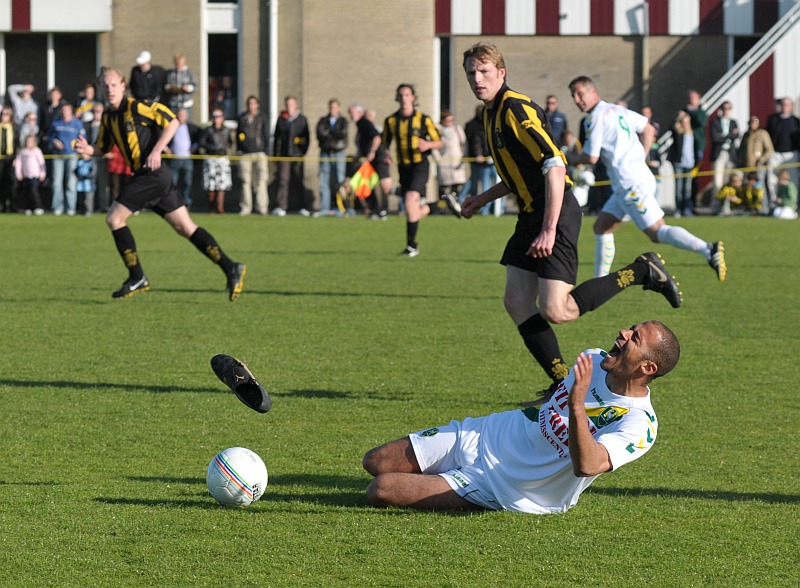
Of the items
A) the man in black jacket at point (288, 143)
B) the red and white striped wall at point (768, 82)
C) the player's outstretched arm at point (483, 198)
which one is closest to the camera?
the player's outstretched arm at point (483, 198)

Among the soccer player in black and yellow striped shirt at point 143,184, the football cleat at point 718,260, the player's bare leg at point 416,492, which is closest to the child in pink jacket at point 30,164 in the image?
the soccer player in black and yellow striped shirt at point 143,184

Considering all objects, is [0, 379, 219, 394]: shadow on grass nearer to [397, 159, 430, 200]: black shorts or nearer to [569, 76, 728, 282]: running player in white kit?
[569, 76, 728, 282]: running player in white kit

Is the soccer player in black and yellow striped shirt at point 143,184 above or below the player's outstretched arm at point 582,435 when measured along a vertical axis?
above

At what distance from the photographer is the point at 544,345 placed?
683 centimetres

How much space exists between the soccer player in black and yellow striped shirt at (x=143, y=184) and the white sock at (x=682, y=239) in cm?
364

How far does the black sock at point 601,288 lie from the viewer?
22.9 ft

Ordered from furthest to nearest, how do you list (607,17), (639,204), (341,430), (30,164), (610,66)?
(610,66)
(607,17)
(30,164)
(639,204)
(341,430)

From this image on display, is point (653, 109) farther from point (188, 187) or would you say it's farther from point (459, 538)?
point (459, 538)

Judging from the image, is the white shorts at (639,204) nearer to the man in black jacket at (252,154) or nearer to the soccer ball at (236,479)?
the soccer ball at (236,479)

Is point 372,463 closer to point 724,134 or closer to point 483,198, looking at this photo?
point 483,198

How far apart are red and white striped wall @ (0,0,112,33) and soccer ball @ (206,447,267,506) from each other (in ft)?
72.4

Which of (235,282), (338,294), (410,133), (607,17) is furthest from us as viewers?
(607,17)

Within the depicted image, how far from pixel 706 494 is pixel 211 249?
6.57 meters

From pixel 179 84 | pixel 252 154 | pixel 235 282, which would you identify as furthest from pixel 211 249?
pixel 179 84
